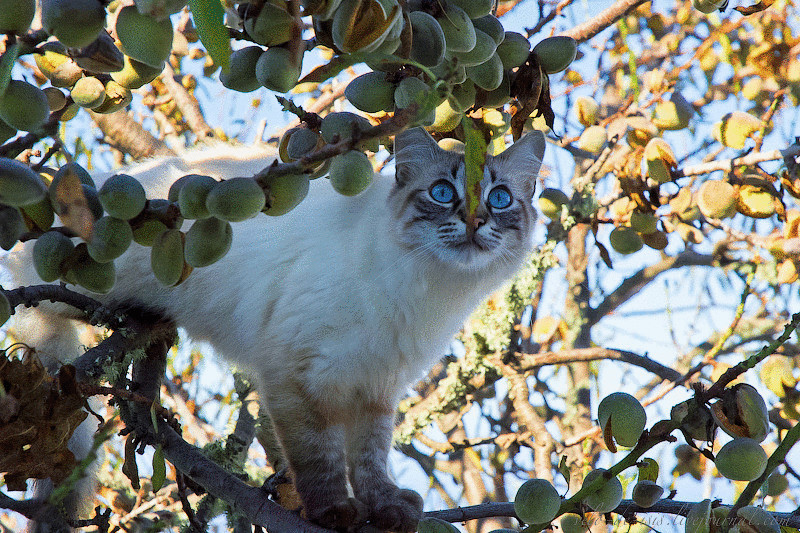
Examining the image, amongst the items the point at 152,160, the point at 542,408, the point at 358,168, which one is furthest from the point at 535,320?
the point at 358,168

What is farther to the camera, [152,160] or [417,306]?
[152,160]

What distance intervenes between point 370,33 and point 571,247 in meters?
3.45

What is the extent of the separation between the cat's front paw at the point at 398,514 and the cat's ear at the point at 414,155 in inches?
41.1

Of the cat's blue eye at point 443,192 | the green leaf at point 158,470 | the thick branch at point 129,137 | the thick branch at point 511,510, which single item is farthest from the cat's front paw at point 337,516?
the thick branch at point 129,137

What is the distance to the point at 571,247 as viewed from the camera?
162 inches

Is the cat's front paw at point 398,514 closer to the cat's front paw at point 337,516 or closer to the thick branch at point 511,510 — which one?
the cat's front paw at point 337,516

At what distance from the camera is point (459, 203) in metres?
2.32

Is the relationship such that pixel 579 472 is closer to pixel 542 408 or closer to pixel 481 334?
pixel 481 334

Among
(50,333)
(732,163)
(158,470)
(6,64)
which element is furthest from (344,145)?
(50,333)

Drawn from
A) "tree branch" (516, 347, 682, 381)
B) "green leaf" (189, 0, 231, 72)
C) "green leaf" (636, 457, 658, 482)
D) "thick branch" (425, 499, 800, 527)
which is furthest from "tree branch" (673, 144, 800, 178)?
"green leaf" (189, 0, 231, 72)

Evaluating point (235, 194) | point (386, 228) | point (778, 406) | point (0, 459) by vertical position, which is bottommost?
point (0, 459)

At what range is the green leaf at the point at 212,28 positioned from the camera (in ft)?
2.42

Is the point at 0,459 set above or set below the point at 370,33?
below

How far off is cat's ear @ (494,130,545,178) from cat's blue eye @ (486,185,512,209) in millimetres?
148
